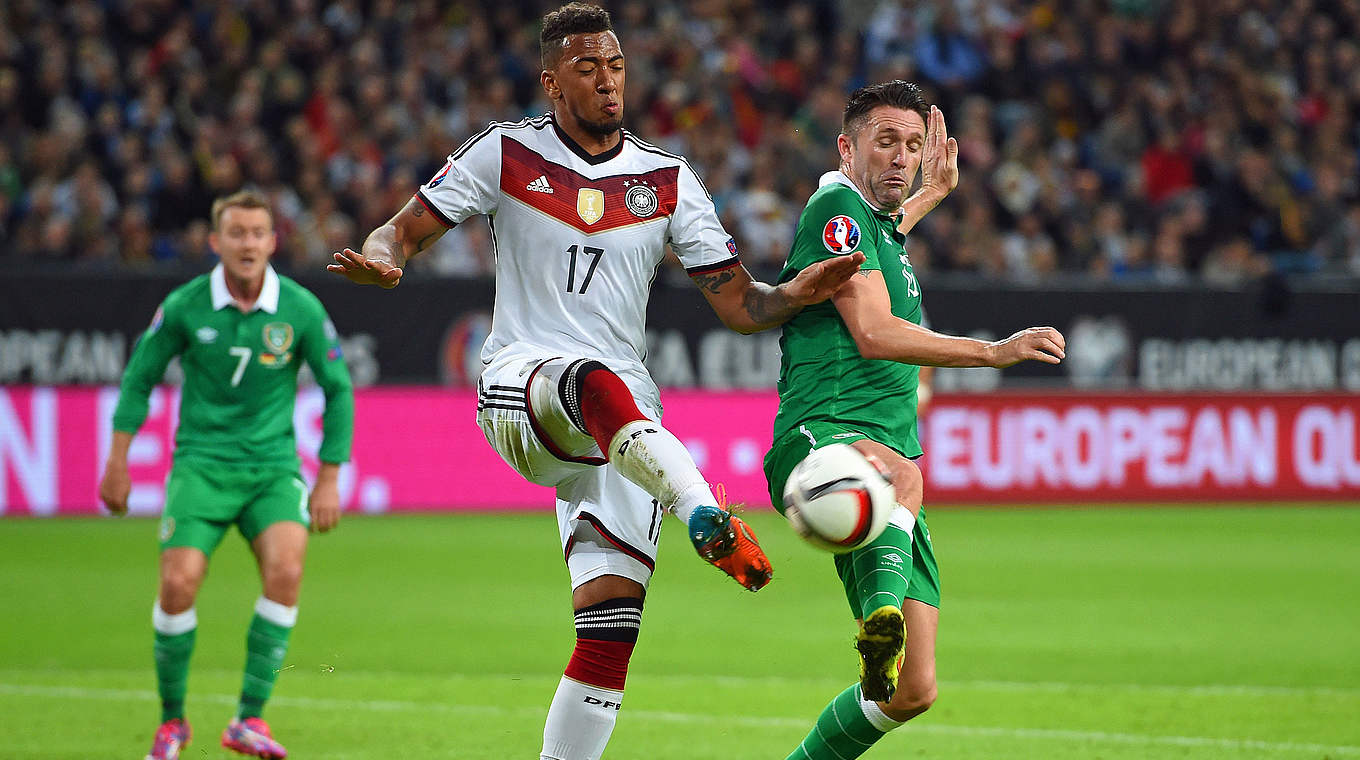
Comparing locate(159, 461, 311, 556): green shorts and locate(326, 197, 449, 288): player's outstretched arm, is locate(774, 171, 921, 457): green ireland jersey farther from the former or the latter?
locate(159, 461, 311, 556): green shorts

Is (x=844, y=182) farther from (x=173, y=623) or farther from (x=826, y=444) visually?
(x=173, y=623)

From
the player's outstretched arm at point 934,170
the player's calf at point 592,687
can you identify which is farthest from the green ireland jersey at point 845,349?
the player's calf at point 592,687

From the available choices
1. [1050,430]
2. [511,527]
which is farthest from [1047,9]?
[511,527]

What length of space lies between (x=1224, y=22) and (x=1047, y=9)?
2.26 meters

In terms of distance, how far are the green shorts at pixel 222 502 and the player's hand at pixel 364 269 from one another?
7.47 ft

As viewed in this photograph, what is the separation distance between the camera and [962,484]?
1520cm

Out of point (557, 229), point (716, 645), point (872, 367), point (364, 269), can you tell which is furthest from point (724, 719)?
point (364, 269)

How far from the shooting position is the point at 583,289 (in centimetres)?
495

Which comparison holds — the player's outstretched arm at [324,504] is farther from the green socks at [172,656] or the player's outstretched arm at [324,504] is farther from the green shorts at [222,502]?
the green socks at [172,656]

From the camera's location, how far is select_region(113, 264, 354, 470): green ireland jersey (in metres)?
6.75

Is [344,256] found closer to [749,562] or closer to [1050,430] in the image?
[749,562]

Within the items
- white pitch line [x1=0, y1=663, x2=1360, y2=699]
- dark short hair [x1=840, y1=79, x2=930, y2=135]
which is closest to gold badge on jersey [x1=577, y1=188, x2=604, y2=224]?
dark short hair [x1=840, y1=79, x2=930, y2=135]

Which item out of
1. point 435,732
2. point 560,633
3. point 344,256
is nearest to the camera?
point 344,256

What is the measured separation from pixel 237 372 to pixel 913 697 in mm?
3333
